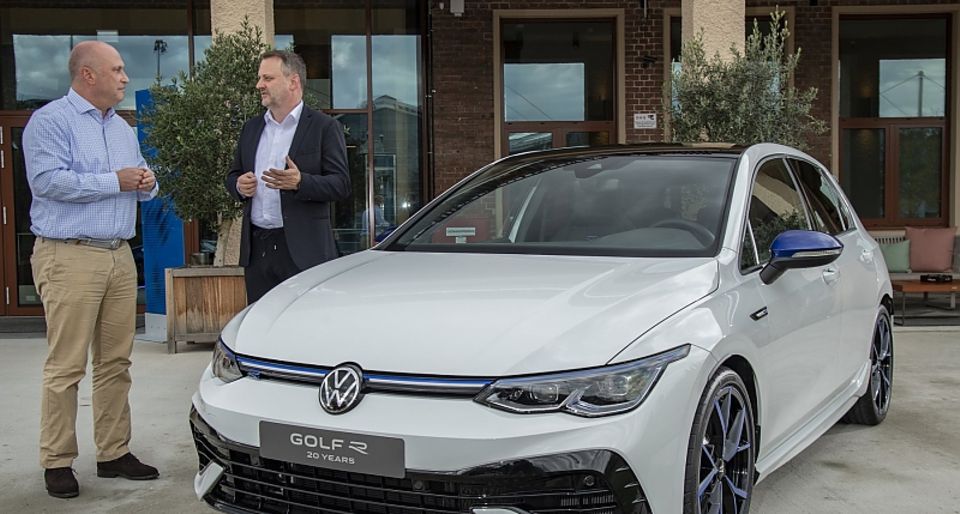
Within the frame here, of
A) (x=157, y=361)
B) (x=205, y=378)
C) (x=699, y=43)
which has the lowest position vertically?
(x=157, y=361)

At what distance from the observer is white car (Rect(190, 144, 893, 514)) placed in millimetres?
2207

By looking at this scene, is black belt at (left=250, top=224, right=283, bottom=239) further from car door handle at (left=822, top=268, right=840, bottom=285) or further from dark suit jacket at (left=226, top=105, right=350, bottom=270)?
car door handle at (left=822, top=268, right=840, bottom=285)

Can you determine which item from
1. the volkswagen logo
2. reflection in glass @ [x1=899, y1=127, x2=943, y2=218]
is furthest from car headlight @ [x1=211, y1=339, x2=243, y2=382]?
reflection in glass @ [x1=899, y1=127, x2=943, y2=218]

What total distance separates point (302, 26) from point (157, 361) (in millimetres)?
5600

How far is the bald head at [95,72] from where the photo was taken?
3.70 m

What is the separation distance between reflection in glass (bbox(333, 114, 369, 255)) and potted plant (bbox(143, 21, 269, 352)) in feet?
11.7

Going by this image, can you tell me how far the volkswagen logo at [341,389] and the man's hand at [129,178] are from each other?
1736 millimetres

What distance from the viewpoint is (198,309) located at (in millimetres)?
7387

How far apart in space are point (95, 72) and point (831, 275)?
3.24 m

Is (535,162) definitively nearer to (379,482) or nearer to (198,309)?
(379,482)

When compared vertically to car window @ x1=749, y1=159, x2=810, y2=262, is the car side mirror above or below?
below

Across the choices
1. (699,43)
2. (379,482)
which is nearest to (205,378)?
(379,482)

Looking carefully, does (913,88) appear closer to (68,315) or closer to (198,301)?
(198,301)

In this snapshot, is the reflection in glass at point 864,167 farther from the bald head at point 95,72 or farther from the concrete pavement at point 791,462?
the bald head at point 95,72
